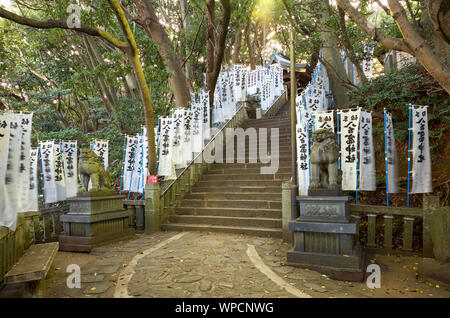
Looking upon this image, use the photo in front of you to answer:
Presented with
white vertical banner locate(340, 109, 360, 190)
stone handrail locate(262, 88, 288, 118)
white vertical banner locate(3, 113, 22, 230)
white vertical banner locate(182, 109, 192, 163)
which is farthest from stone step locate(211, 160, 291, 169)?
stone handrail locate(262, 88, 288, 118)

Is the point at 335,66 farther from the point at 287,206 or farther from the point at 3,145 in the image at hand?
the point at 3,145

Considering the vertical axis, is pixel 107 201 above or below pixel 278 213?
above

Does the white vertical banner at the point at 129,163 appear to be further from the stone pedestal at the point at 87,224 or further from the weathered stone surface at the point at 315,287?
the weathered stone surface at the point at 315,287

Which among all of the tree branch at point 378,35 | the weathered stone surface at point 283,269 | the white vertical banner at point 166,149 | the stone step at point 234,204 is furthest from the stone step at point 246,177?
the tree branch at point 378,35

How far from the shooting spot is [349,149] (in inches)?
308

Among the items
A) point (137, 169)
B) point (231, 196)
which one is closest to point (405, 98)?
point (231, 196)

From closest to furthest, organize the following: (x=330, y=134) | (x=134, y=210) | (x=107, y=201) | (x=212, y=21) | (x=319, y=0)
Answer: (x=330, y=134)
(x=107, y=201)
(x=134, y=210)
(x=212, y=21)
(x=319, y=0)

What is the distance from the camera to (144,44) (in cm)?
959

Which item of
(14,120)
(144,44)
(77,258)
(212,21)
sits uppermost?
(212,21)

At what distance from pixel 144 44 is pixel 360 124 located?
25.4 ft

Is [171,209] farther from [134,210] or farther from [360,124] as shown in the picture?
[360,124]

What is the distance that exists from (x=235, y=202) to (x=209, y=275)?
4.27 metres

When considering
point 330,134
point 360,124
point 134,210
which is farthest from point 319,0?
point 134,210

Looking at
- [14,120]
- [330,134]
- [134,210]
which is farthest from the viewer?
[134,210]
